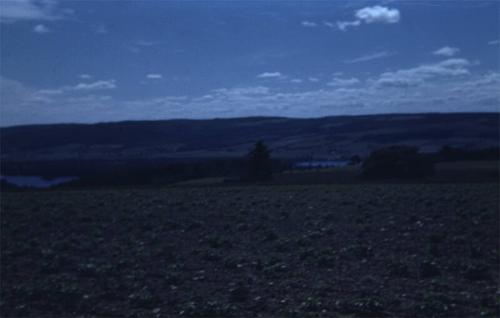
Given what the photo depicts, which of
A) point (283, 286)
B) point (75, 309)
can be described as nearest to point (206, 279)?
point (283, 286)

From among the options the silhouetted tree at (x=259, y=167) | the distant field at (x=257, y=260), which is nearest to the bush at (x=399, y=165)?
the silhouetted tree at (x=259, y=167)

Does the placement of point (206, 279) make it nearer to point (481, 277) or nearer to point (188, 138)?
point (481, 277)

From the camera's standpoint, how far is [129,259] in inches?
527

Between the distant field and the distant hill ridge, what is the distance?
153 ft

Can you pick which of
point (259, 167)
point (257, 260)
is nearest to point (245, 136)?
point (259, 167)

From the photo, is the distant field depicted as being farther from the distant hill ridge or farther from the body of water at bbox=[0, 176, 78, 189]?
the distant hill ridge

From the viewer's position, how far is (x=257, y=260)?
1273 centimetres

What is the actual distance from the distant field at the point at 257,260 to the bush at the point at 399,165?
19757 millimetres

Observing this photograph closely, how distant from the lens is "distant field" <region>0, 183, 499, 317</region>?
30.4 ft

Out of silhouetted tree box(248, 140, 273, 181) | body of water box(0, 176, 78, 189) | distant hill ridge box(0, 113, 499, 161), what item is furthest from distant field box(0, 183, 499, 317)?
distant hill ridge box(0, 113, 499, 161)

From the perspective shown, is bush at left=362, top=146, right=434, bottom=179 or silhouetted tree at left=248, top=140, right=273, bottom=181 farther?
silhouetted tree at left=248, top=140, right=273, bottom=181

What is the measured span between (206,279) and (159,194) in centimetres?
2232

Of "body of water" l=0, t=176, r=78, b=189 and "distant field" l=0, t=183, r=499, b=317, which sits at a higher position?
"distant field" l=0, t=183, r=499, b=317

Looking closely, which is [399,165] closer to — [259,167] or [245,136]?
[259,167]
